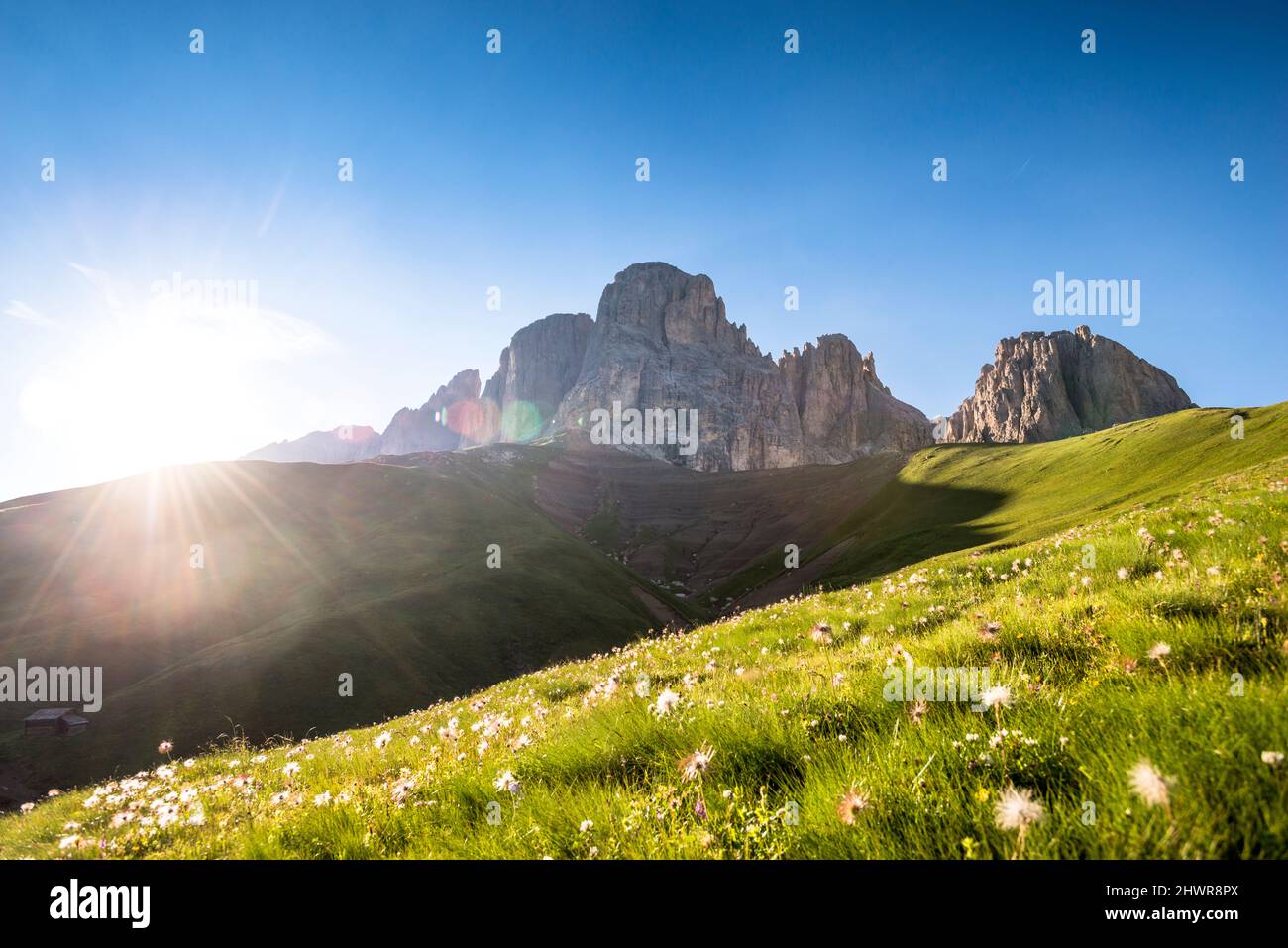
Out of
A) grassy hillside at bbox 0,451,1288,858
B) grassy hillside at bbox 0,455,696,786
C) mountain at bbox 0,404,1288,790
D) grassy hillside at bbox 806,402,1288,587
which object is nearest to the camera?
grassy hillside at bbox 0,451,1288,858

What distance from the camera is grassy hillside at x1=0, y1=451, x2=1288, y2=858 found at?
2.59m

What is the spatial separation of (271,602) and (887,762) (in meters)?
104

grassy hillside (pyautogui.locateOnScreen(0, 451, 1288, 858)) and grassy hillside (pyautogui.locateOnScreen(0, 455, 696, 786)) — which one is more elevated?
grassy hillside (pyautogui.locateOnScreen(0, 451, 1288, 858))

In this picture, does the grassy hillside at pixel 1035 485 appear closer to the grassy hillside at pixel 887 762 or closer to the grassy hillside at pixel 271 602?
the grassy hillside at pixel 271 602

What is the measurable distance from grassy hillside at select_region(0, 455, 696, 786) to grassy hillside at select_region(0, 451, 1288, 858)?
56633 mm

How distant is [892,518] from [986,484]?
21.2 metres

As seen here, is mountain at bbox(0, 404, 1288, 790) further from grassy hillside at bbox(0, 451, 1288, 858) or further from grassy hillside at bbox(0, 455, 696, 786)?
grassy hillside at bbox(0, 451, 1288, 858)

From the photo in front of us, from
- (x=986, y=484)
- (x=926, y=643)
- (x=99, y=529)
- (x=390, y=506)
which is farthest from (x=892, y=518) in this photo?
(x=99, y=529)

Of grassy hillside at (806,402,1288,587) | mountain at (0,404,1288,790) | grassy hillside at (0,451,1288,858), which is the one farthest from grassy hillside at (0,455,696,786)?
grassy hillside at (0,451,1288,858)

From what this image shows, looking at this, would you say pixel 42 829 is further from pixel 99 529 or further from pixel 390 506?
pixel 390 506

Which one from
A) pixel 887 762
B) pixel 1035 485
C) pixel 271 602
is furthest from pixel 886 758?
pixel 1035 485

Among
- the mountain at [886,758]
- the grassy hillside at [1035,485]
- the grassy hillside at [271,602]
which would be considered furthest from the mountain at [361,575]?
the mountain at [886,758]

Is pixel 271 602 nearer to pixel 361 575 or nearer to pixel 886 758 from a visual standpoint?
pixel 361 575

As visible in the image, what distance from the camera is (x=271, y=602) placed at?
87875 millimetres
